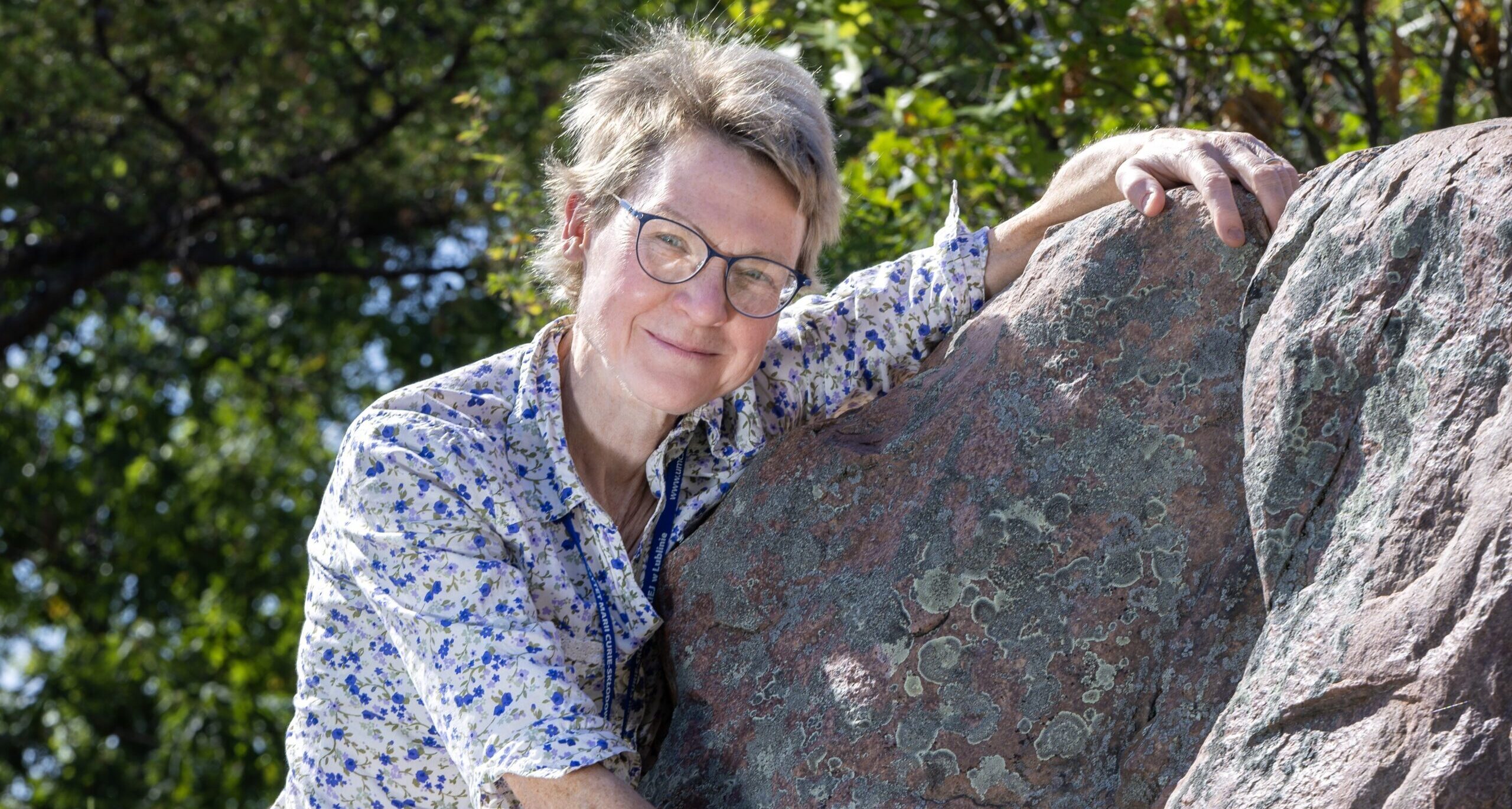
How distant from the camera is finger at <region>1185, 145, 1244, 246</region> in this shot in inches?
87.1

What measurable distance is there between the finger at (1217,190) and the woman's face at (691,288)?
0.63m

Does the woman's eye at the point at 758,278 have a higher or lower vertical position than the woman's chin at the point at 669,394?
higher

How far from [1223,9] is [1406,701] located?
3.10 m

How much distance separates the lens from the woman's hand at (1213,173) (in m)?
2.22

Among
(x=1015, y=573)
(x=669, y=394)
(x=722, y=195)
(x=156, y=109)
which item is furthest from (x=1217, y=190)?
(x=156, y=109)

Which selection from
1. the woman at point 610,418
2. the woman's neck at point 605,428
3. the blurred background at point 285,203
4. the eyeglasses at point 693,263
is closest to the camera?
the woman at point 610,418

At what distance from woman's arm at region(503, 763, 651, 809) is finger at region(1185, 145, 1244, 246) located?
1.15m

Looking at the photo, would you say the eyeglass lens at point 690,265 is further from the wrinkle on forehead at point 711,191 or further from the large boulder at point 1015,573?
the large boulder at point 1015,573

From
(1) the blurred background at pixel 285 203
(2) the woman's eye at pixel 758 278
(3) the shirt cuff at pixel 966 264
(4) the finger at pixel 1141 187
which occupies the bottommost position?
(1) the blurred background at pixel 285 203

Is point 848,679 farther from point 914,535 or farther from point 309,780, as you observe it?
point 309,780

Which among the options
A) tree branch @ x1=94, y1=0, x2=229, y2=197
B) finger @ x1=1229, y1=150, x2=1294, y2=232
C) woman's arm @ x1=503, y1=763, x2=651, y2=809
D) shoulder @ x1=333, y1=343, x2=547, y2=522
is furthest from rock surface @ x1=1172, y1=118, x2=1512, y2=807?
tree branch @ x1=94, y1=0, x2=229, y2=197

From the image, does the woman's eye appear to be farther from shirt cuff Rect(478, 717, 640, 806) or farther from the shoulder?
shirt cuff Rect(478, 717, 640, 806)

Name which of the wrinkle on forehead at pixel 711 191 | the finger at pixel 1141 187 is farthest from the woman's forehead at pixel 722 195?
the finger at pixel 1141 187

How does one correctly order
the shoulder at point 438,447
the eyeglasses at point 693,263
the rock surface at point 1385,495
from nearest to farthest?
1. the rock surface at point 1385,495
2. the shoulder at point 438,447
3. the eyeglasses at point 693,263
